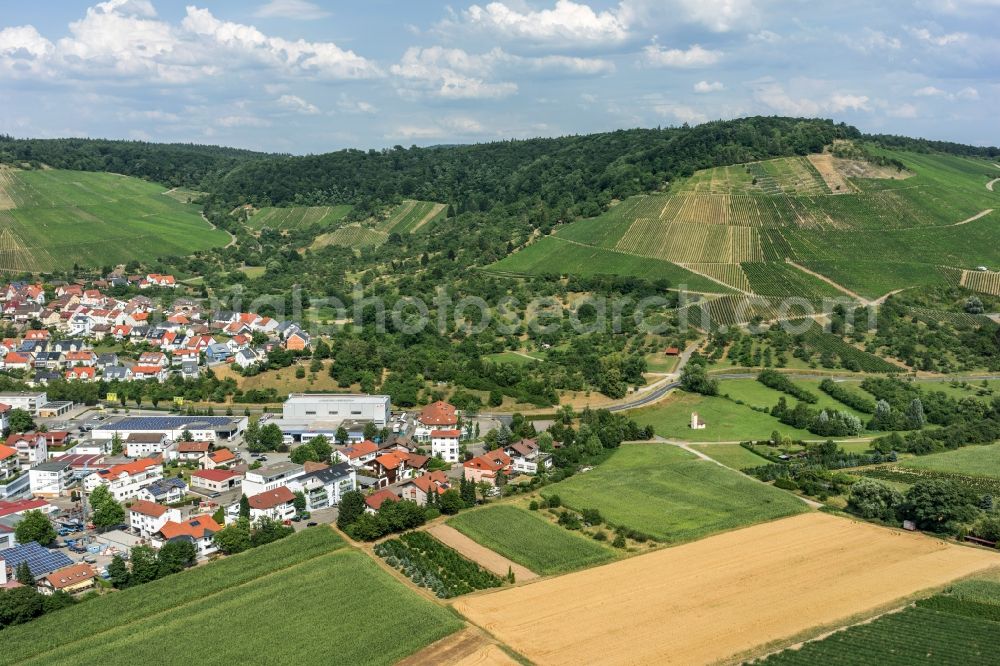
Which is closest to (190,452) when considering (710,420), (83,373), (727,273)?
(83,373)

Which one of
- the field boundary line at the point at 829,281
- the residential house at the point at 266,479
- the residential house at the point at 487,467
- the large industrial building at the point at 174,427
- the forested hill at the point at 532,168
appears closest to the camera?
the residential house at the point at 266,479

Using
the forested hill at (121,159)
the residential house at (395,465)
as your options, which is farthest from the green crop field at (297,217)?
the residential house at (395,465)

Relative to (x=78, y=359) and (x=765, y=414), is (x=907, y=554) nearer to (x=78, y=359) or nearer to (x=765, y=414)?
(x=765, y=414)

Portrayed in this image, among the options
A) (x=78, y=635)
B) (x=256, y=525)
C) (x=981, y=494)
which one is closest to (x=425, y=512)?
(x=256, y=525)

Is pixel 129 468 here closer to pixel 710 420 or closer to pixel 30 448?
pixel 30 448

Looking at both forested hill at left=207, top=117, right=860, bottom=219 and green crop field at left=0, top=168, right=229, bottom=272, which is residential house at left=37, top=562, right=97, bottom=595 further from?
forested hill at left=207, top=117, right=860, bottom=219

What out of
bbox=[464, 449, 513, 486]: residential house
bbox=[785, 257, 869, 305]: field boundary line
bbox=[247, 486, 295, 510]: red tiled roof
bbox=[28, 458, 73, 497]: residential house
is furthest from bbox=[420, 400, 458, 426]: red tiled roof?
bbox=[785, 257, 869, 305]: field boundary line

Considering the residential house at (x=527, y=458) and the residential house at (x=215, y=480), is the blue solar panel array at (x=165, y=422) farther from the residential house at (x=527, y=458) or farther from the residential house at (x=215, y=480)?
the residential house at (x=527, y=458)
